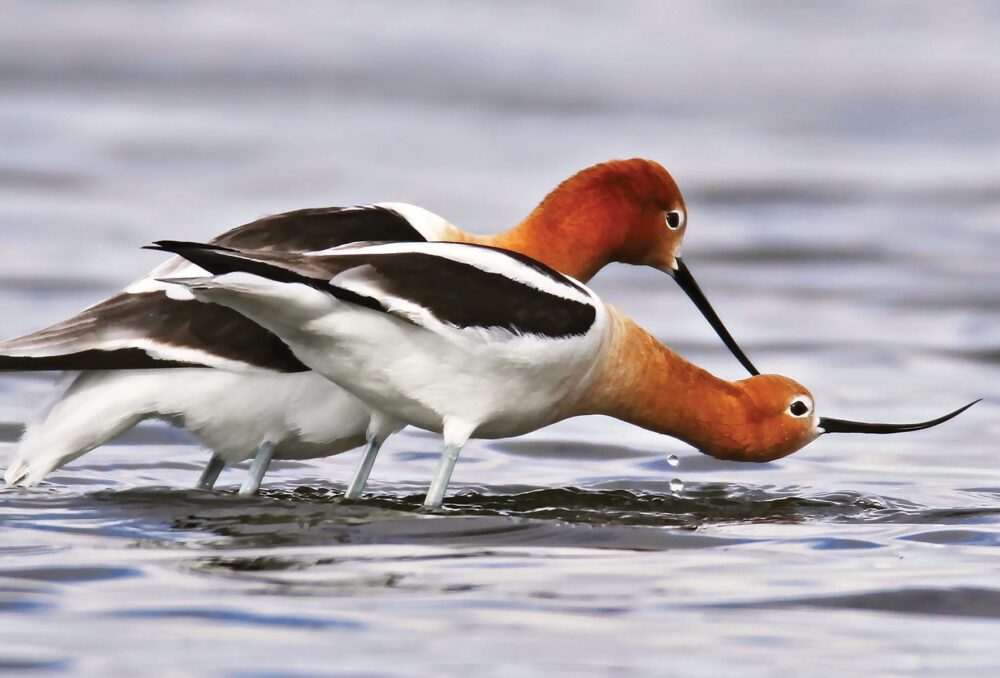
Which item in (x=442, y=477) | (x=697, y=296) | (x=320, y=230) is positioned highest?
(x=697, y=296)

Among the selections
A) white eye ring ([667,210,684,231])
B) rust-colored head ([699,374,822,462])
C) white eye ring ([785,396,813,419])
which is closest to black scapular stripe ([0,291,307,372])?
rust-colored head ([699,374,822,462])

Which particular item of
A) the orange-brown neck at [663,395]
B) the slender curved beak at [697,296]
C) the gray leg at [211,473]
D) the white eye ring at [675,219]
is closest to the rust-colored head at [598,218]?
the white eye ring at [675,219]

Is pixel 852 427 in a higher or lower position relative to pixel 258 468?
higher

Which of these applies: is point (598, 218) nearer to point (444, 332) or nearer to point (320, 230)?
point (320, 230)

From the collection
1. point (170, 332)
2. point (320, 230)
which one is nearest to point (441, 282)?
point (320, 230)

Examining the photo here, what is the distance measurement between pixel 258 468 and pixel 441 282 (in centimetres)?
131

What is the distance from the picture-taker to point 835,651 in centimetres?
622

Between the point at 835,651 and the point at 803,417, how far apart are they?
2.89 meters

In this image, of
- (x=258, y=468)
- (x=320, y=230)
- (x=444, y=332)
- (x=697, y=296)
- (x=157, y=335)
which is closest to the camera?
(x=444, y=332)

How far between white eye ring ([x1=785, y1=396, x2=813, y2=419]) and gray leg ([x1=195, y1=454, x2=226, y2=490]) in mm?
2471

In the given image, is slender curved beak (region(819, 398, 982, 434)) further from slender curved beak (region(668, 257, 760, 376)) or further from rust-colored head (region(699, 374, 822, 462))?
slender curved beak (region(668, 257, 760, 376))

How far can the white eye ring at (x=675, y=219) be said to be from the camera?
931cm

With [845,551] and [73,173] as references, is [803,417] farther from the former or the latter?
[73,173]

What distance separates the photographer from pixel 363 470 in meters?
8.39
